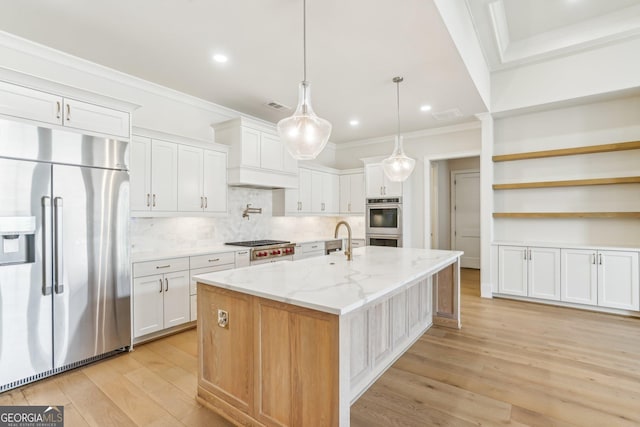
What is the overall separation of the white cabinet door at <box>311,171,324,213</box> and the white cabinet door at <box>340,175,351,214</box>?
0.54 metres

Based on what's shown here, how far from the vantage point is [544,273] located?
4375 millimetres

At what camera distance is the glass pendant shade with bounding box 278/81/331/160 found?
2201 millimetres

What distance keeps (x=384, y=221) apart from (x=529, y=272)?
7.62 ft

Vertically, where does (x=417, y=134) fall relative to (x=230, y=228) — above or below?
above

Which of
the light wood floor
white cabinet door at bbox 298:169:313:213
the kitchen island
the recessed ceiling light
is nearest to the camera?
the kitchen island

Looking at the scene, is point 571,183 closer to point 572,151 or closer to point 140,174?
point 572,151

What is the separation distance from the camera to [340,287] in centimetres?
181

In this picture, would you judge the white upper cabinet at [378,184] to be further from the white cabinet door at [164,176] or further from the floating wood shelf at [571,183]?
the white cabinet door at [164,176]

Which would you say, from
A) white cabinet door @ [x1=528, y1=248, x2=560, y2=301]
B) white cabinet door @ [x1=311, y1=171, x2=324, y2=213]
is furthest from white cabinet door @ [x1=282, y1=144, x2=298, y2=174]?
white cabinet door @ [x1=528, y1=248, x2=560, y2=301]

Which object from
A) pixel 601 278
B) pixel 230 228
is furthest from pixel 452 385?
pixel 230 228

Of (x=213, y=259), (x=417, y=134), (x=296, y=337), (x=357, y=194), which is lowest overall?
(x=296, y=337)

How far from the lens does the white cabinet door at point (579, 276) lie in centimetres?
404

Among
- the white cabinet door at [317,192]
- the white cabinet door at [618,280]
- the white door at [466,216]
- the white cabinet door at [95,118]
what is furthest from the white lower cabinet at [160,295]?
the white door at [466,216]

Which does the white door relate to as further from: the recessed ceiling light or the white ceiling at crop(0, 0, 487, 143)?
the recessed ceiling light
